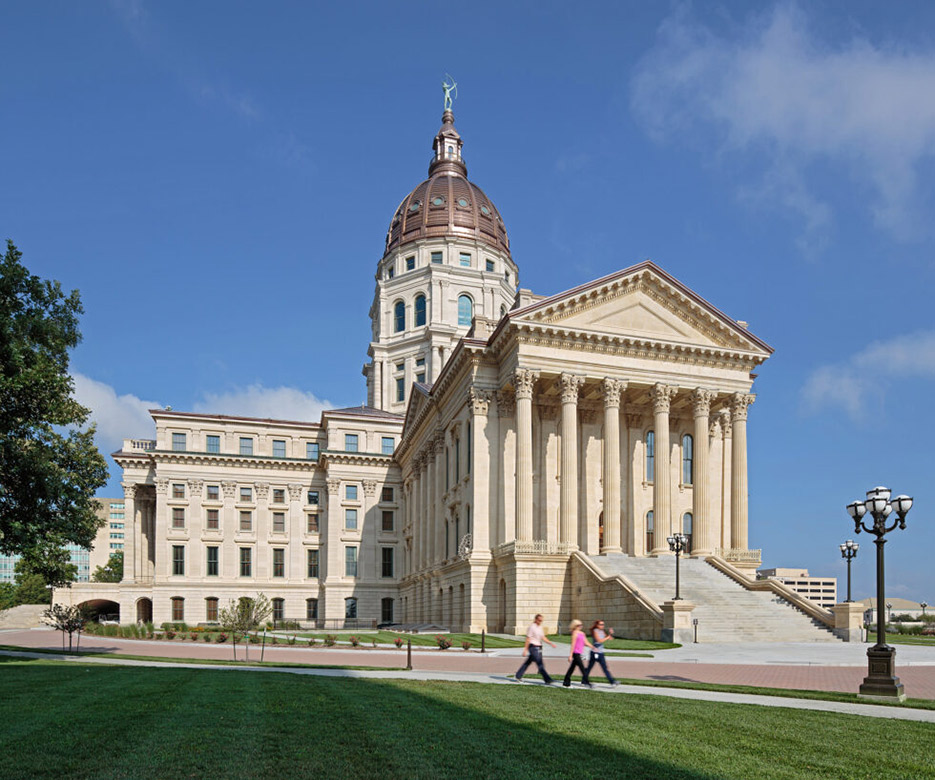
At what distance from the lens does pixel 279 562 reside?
77562mm

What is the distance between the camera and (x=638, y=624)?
3622 centimetres

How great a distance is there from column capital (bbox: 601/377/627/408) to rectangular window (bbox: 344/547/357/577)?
38557mm

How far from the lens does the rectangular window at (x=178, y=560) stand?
74438 mm

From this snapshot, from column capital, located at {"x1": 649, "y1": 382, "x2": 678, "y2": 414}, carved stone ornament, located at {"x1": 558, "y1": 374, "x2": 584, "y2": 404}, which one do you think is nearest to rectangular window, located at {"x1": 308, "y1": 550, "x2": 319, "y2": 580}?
carved stone ornament, located at {"x1": 558, "y1": 374, "x2": 584, "y2": 404}

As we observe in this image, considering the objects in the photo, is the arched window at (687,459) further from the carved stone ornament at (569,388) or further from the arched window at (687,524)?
the carved stone ornament at (569,388)

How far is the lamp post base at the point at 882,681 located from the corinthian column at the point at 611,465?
28.6 metres

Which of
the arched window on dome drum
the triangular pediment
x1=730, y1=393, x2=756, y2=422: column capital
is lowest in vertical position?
x1=730, y1=393, x2=756, y2=422: column capital

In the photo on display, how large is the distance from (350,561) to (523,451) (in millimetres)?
36512

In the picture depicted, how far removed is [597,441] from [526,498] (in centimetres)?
883

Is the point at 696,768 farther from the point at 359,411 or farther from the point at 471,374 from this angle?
the point at 359,411

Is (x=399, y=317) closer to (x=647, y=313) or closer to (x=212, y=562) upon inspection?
(x=212, y=562)

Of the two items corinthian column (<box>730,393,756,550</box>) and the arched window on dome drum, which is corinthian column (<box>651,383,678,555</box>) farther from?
the arched window on dome drum

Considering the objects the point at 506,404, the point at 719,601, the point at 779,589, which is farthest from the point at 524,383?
the point at 779,589

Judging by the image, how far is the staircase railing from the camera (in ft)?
127
